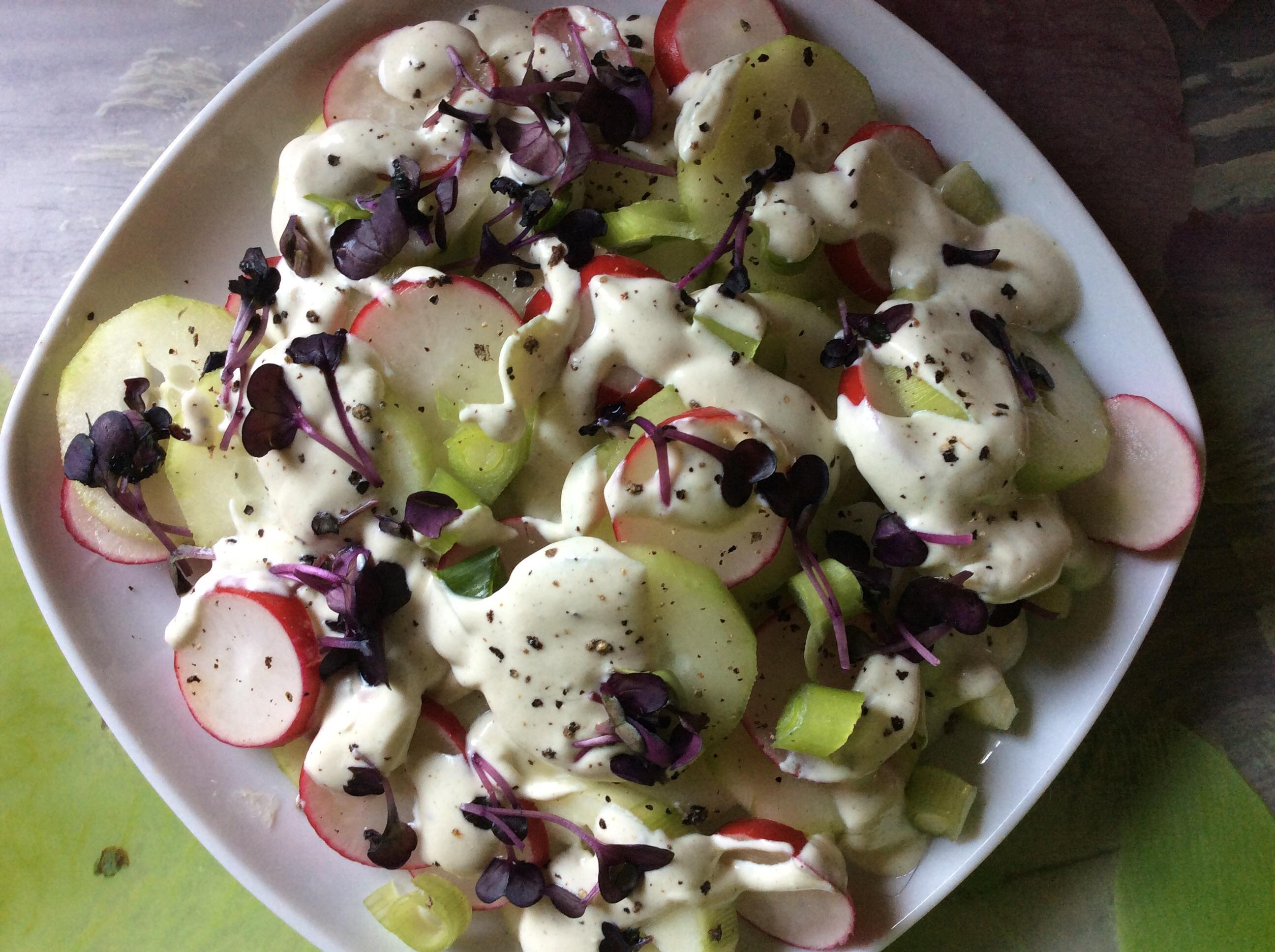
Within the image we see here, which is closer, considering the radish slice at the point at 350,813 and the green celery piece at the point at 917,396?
the green celery piece at the point at 917,396

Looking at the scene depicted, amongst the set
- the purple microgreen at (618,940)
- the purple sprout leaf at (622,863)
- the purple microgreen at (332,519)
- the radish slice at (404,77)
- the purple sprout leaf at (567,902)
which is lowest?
the purple microgreen at (618,940)

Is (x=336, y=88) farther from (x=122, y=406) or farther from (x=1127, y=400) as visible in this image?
(x=1127, y=400)

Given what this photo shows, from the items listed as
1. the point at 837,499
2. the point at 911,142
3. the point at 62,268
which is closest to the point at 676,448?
the point at 837,499

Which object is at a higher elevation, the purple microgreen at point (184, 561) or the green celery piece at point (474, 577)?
the green celery piece at point (474, 577)

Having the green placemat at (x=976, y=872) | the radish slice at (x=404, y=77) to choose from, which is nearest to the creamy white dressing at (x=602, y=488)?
the radish slice at (x=404, y=77)

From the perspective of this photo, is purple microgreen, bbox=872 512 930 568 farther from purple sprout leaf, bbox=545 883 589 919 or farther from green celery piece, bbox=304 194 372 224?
green celery piece, bbox=304 194 372 224

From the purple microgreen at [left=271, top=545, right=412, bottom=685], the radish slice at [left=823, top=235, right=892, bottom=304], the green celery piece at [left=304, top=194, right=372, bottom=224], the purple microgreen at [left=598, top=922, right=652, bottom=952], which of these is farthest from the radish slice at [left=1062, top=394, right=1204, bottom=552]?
the green celery piece at [left=304, top=194, right=372, bottom=224]

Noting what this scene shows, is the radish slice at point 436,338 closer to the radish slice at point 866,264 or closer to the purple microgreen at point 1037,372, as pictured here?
the radish slice at point 866,264
